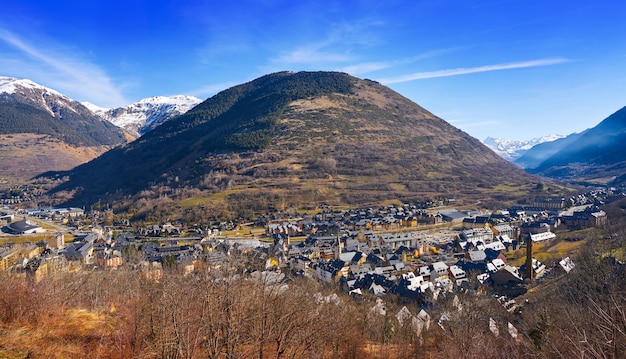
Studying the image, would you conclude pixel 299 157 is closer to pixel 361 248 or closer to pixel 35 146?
pixel 361 248

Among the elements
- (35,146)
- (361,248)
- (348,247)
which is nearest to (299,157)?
(348,247)

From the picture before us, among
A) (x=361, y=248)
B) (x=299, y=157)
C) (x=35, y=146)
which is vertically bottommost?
(x=361, y=248)

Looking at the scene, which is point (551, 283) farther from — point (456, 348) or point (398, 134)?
point (398, 134)

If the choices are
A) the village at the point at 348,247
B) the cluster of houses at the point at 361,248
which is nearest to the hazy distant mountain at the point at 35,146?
the village at the point at 348,247

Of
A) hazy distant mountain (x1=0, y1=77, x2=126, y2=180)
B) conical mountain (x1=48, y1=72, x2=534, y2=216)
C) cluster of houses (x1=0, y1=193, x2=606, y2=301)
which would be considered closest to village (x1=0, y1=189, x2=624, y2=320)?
cluster of houses (x1=0, y1=193, x2=606, y2=301)

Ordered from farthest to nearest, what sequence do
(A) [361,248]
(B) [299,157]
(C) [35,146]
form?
(C) [35,146] → (B) [299,157] → (A) [361,248]

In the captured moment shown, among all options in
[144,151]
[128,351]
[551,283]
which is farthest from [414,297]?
[144,151]
